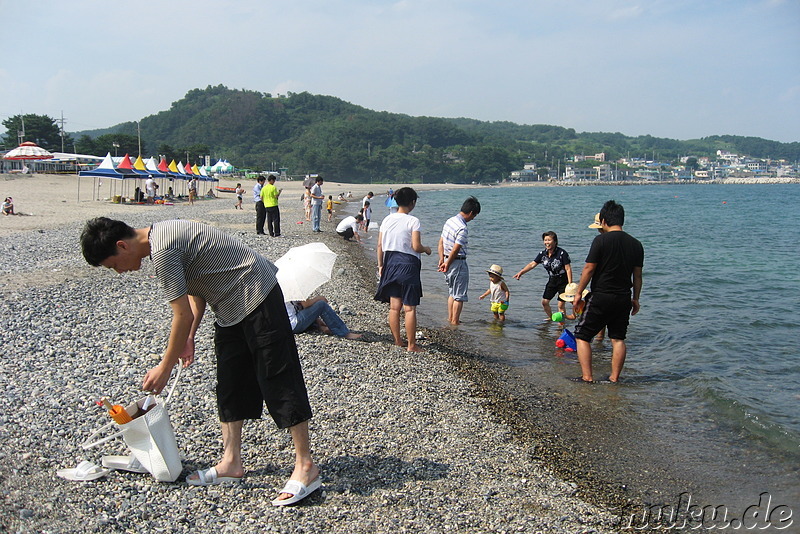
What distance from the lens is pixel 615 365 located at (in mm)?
6520

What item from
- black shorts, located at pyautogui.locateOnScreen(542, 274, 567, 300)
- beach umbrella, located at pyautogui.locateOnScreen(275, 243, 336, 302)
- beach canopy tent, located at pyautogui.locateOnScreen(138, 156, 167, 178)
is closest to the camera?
beach umbrella, located at pyautogui.locateOnScreen(275, 243, 336, 302)

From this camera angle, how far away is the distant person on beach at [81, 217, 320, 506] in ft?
9.93

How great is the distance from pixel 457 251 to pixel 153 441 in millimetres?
5093

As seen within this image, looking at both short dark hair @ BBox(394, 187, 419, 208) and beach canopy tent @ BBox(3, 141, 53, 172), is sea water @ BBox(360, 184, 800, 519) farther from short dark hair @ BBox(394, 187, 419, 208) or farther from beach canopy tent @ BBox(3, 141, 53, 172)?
beach canopy tent @ BBox(3, 141, 53, 172)

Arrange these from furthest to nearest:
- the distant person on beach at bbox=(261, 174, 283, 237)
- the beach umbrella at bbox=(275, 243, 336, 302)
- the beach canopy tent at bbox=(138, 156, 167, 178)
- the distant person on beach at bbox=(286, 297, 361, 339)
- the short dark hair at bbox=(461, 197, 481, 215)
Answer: the beach canopy tent at bbox=(138, 156, 167, 178) → the distant person on beach at bbox=(261, 174, 283, 237) → the short dark hair at bbox=(461, 197, 481, 215) → the distant person on beach at bbox=(286, 297, 361, 339) → the beach umbrella at bbox=(275, 243, 336, 302)

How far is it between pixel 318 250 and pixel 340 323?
103 cm

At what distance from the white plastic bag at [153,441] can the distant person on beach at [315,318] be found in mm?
3307

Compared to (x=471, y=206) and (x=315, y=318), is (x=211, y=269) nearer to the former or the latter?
(x=315, y=318)

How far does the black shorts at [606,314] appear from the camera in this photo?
6.09 metres

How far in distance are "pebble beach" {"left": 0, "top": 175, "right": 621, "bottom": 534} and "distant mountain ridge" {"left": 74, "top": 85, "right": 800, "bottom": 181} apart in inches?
5056

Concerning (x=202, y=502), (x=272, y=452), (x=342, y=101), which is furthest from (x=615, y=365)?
(x=342, y=101)

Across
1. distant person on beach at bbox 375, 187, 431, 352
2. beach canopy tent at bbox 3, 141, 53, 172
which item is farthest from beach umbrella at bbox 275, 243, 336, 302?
beach canopy tent at bbox 3, 141, 53, 172

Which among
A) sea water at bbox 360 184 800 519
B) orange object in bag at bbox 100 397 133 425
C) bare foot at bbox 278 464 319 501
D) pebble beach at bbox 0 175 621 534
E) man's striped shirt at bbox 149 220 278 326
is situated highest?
man's striped shirt at bbox 149 220 278 326

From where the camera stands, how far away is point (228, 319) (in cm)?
330
